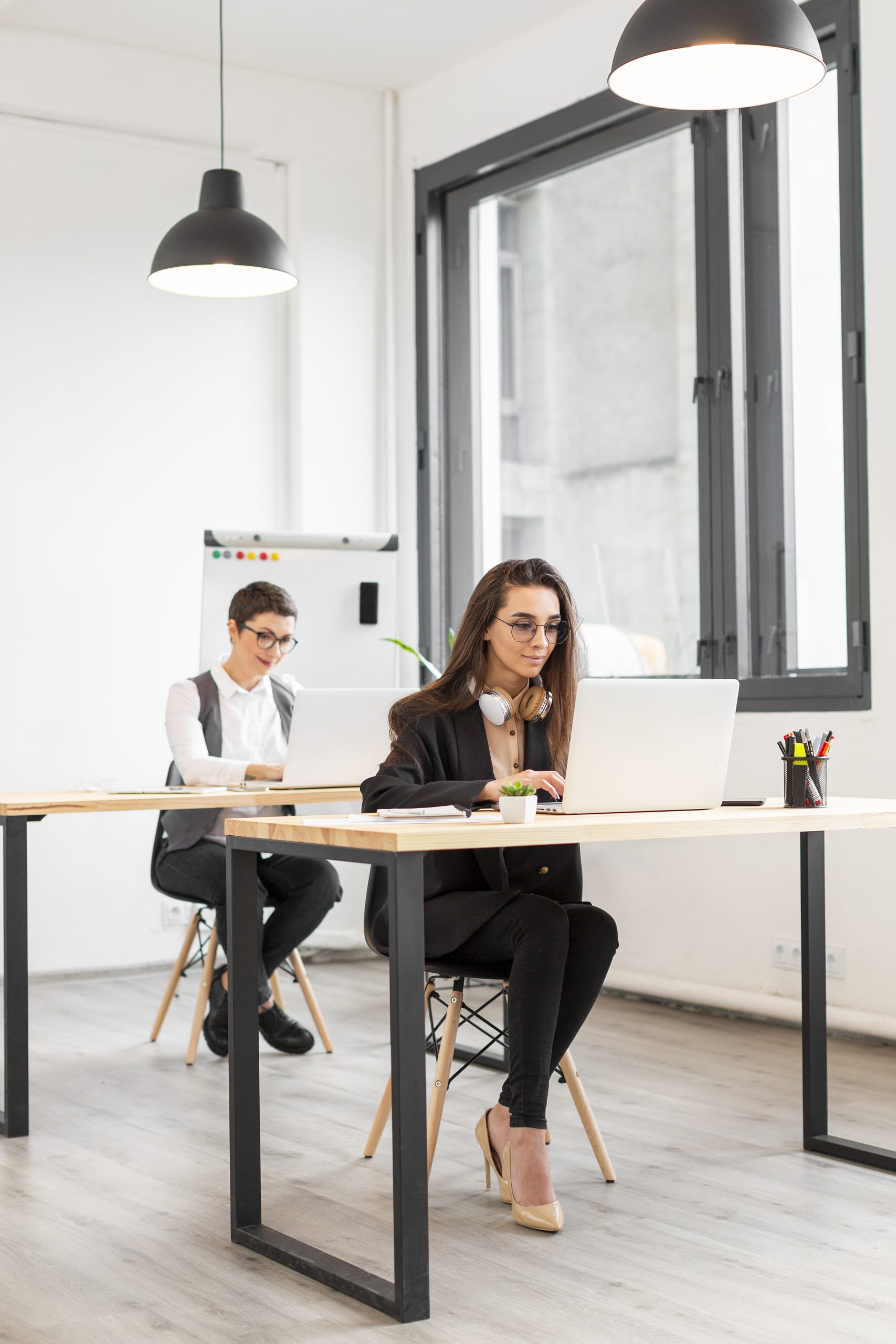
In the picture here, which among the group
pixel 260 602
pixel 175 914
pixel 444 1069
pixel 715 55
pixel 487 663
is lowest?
pixel 175 914

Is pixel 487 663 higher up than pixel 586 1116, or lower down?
higher up

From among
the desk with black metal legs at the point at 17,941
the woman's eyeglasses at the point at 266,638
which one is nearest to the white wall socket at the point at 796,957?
the woman's eyeglasses at the point at 266,638

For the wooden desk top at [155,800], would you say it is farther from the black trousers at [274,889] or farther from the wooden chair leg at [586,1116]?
the wooden chair leg at [586,1116]

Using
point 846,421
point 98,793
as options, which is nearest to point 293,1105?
point 98,793

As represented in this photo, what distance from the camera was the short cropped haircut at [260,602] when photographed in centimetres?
394

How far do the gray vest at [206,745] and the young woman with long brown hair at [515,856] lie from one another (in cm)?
101

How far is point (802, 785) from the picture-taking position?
2.68 m

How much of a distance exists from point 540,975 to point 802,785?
607mm

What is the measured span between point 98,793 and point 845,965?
2076 mm

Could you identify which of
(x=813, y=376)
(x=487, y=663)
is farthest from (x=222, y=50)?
(x=487, y=663)

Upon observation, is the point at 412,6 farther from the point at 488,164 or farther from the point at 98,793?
the point at 98,793

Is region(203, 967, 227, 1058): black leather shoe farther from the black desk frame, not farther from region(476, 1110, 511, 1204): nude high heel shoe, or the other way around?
region(476, 1110, 511, 1204): nude high heel shoe

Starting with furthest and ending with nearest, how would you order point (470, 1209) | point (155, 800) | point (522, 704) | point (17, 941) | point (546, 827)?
1. point (155, 800)
2. point (17, 941)
3. point (522, 704)
4. point (470, 1209)
5. point (546, 827)

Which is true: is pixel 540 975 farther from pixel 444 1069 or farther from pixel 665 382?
pixel 665 382
